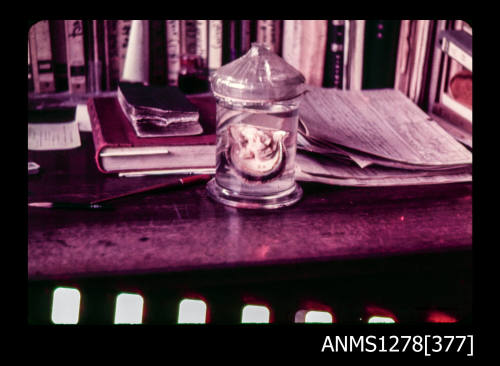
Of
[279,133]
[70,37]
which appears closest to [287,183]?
[279,133]

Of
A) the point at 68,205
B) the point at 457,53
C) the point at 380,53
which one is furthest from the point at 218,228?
the point at 380,53

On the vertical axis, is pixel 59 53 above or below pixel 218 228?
above

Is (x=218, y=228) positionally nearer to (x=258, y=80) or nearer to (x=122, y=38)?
(x=258, y=80)

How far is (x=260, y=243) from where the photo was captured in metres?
0.63

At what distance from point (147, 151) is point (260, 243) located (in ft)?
0.80

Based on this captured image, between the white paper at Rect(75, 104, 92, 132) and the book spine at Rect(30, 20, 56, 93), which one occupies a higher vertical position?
the book spine at Rect(30, 20, 56, 93)

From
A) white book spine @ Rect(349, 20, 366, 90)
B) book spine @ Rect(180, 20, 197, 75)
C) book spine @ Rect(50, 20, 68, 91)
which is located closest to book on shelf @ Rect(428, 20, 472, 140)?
white book spine @ Rect(349, 20, 366, 90)

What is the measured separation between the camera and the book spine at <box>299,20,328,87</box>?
3.87 ft

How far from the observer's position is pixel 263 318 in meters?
0.75

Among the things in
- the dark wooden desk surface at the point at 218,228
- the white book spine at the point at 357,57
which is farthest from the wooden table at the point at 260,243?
the white book spine at the point at 357,57

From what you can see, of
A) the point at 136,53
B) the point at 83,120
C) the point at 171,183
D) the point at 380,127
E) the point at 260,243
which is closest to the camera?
the point at 260,243

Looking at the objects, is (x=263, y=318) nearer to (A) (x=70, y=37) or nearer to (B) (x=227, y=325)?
(B) (x=227, y=325)

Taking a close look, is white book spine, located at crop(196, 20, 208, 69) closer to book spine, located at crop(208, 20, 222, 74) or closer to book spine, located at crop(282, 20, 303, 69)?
book spine, located at crop(208, 20, 222, 74)

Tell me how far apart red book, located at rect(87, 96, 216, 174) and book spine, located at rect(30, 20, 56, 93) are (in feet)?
1.31
